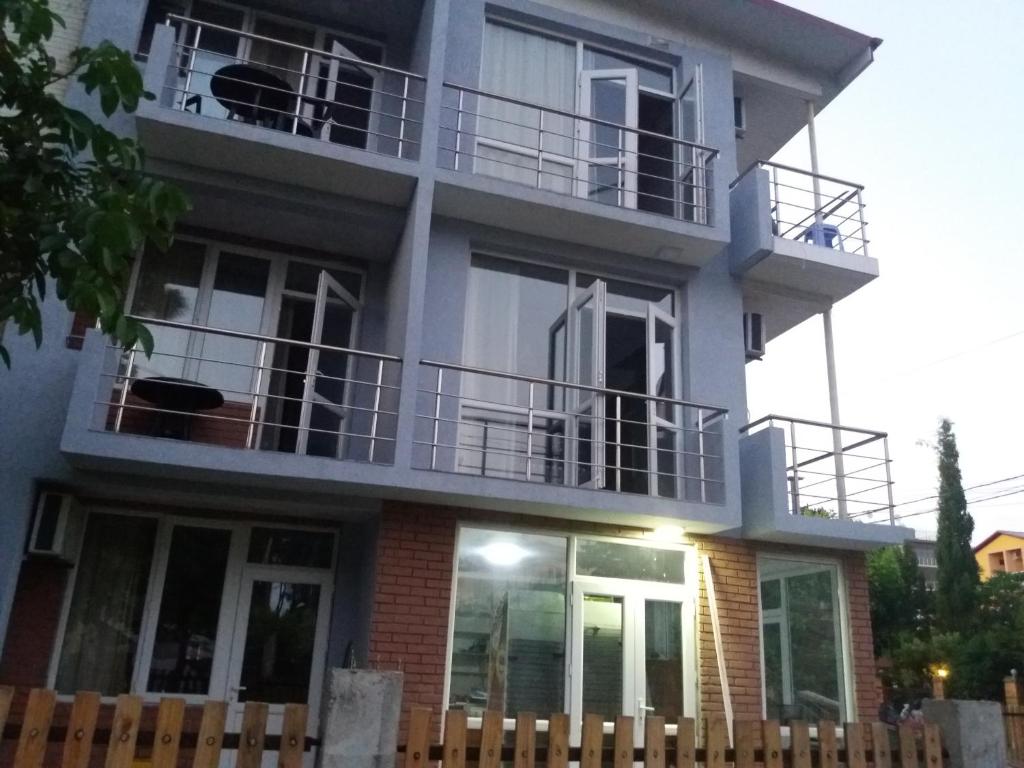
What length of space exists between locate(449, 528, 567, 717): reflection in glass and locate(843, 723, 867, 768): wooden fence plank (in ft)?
10.6

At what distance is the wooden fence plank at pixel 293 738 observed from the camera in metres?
4.06

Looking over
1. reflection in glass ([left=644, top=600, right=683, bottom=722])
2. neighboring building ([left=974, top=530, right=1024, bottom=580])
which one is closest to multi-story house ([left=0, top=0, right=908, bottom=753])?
reflection in glass ([left=644, top=600, right=683, bottom=722])

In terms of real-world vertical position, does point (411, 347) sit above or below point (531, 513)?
above

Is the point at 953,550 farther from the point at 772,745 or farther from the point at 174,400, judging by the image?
the point at 174,400

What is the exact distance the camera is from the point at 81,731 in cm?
386

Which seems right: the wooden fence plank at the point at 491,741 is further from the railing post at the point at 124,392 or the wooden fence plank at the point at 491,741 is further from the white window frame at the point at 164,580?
the railing post at the point at 124,392

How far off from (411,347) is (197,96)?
3.64 m

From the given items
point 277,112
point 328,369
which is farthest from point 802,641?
point 277,112

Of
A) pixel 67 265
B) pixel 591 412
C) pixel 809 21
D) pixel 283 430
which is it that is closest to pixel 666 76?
pixel 809 21

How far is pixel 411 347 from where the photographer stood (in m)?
7.41

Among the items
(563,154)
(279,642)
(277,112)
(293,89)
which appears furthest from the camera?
(563,154)

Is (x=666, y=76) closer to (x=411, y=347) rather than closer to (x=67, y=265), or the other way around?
(x=411, y=347)

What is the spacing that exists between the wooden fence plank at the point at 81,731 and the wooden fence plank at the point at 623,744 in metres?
2.50

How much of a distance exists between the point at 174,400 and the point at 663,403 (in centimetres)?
455
